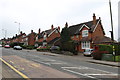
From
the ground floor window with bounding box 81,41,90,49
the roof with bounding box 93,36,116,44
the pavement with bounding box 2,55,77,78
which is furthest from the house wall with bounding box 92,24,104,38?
the pavement with bounding box 2,55,77,78

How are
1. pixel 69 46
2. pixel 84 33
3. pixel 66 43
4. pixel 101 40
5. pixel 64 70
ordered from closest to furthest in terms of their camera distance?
pixel 64 70 → pixel 69 46 → pixel 66 43 → pixel 101 40 → pixel 84 33

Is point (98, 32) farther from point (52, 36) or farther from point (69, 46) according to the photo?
point (52, 36)

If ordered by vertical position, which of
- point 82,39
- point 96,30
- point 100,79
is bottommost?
point 100,79

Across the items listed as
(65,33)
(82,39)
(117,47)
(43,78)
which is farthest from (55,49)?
(43,78)

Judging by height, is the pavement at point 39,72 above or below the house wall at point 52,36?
below

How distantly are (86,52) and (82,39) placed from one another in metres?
10.0

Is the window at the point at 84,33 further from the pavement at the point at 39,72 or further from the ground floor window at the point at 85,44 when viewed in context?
the pavement at the point at 39,72

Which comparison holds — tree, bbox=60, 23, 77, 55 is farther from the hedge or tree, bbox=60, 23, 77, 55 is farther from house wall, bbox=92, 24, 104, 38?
house wall, bbox=92, 24, 104, 38

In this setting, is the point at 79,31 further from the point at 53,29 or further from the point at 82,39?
the point at 53,29

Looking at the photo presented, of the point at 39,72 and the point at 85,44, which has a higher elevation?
the point at 85,44

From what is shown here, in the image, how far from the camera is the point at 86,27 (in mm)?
37344

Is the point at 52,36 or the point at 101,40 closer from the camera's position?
the point at 101,40

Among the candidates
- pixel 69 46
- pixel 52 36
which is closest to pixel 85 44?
pixel 69 46

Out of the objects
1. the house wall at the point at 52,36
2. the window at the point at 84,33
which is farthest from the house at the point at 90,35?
the house wall at the point at 52,36
